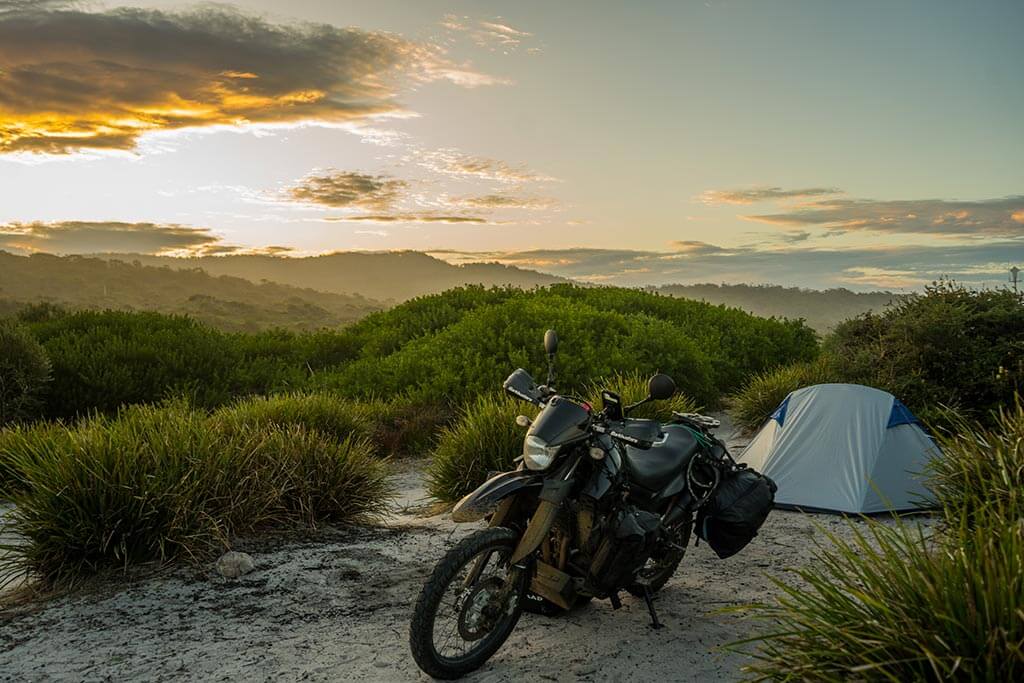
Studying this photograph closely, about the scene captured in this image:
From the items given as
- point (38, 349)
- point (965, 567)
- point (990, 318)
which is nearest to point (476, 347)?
point (38, 349)

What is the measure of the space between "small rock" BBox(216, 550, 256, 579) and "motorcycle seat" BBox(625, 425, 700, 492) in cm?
331

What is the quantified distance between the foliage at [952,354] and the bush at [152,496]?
8.20 m

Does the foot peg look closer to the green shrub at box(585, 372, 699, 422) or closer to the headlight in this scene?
the headlight

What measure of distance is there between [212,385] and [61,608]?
11361mm

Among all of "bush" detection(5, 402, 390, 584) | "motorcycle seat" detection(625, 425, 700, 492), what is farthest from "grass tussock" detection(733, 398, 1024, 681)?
"bush" detection(5, 402, 390, 584)

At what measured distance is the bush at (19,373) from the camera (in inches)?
500

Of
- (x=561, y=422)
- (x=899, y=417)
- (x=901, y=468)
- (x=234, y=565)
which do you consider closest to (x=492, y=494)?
(x=561, y=422)

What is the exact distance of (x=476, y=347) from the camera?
1650 centimetres

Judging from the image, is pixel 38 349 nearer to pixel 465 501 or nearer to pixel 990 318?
pixel 465 501

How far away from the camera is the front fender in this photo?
191 inches

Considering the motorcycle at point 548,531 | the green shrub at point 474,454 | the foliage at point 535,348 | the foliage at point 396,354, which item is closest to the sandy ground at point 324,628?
the motorcycle at point 548,531

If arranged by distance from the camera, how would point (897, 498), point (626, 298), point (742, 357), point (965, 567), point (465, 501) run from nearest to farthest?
1. point (965, 567)
2. point (465, 501)
3. point (897, 498)
4. point (742, 357)
5. point (626, 298)

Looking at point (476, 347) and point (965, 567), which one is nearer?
point (965, 567)

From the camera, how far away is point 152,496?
665cm
